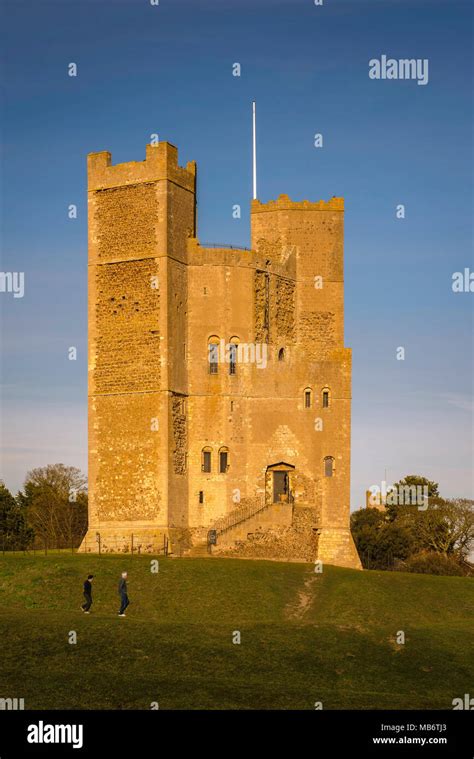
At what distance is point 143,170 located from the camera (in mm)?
59438

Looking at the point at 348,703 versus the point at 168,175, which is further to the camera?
the point at 168,175

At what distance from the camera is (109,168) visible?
6028 centimetres

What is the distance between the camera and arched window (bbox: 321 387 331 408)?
6169 centimetres

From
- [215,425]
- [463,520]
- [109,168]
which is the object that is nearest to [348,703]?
[215,425]

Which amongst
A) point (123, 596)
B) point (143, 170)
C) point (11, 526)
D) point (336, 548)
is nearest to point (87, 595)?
point (123, 596)

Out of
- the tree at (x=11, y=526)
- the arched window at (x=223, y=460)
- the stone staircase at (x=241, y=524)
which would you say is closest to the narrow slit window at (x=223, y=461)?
the arched window at (x=223, y=460)

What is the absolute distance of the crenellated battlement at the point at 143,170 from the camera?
5900 cm

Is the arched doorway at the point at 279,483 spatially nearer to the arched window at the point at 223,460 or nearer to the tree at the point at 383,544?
the arched window at the point at 223,460

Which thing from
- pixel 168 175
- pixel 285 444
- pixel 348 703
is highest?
pixel 168 175

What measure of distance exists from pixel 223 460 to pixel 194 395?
316cm

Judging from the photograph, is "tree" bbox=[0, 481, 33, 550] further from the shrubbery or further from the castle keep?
the shrubbery

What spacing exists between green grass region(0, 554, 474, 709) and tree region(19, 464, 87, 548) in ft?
86.5

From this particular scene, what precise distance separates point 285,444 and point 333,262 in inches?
373

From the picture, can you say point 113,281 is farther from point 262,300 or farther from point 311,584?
point 311,584
